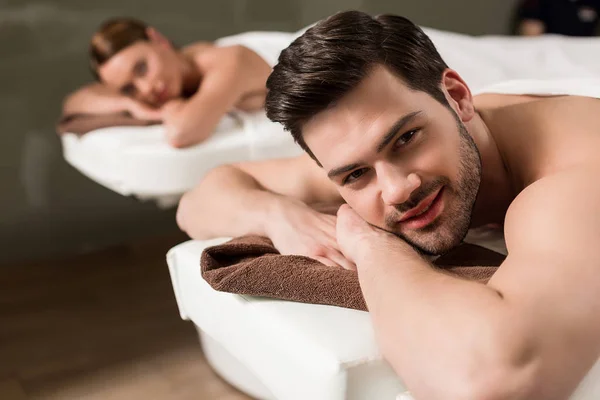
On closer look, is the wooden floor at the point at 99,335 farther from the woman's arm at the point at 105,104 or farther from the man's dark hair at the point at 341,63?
the man's dark hair at the point at 341,63

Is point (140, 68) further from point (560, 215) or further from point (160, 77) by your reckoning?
point (560, 215)

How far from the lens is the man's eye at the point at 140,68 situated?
1.79 metres

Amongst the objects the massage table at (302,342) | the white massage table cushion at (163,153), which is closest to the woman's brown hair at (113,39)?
the white massage table cushion at (163,153)

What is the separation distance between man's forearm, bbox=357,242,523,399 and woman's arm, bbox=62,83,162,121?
1.08 metres

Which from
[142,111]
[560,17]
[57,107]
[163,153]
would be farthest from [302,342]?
[560,17]

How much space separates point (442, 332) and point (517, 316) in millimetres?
78

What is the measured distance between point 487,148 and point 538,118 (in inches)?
3.6

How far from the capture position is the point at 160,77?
1769 millimetres

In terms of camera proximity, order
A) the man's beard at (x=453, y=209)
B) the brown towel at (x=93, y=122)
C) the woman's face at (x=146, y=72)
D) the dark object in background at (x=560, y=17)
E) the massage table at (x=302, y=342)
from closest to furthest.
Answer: the massage table at (x=302, y=342) < the man's beard at (x=453, y=209) < the brown towel at (x=93, y=122) < the woman's face at (x=146, y=72) < the dark object in background at (x=560, y=17)

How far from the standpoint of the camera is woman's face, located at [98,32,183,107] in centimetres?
177

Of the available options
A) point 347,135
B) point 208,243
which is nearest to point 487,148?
point 347,135

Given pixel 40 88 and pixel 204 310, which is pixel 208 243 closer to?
pixel 204 310

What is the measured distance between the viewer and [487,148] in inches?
41.8

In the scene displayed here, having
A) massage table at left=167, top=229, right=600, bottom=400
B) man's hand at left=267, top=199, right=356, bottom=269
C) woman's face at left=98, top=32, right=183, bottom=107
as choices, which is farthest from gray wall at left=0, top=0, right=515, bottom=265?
man's hand at left=267, top=199, right=356, bottom=269
